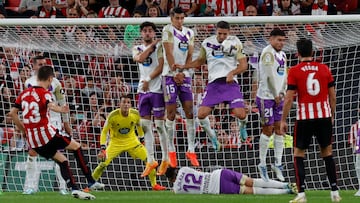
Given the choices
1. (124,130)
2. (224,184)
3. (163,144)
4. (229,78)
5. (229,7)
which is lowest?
(224,184)

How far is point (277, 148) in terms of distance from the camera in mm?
17703

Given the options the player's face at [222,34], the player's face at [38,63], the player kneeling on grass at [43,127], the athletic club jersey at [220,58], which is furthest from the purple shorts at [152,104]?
the player kneeling on grass at [43,127]

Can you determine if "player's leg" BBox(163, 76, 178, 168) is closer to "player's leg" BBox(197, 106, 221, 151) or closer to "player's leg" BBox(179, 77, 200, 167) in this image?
"player's leg" BBox(179, 77, 200, 167)

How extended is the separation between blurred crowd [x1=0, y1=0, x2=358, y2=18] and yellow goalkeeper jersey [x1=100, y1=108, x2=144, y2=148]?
271 centimetres

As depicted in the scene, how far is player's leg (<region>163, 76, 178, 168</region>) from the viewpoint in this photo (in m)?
17.2

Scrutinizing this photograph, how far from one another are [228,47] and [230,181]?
212cm

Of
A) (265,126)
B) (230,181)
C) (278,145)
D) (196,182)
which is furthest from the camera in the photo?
(278,145)

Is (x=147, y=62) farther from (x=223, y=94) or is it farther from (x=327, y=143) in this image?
(x=327, y=143)

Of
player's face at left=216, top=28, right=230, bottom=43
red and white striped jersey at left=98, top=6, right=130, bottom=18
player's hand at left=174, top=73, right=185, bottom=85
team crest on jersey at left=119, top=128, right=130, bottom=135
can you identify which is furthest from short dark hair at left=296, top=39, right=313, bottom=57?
red and white striped jersey at left=98, top=6, right=130, bottom=18

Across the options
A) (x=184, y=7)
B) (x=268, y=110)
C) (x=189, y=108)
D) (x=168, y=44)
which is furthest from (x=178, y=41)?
Answer: (x=184, y=7)

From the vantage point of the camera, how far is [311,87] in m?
14.4

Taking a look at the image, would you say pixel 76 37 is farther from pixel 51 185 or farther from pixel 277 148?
pixel 277 148

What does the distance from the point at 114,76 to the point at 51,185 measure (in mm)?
2290

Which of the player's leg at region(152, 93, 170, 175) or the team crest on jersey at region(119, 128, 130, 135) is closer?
the player's leg at region(152, 93, 170, 175)
